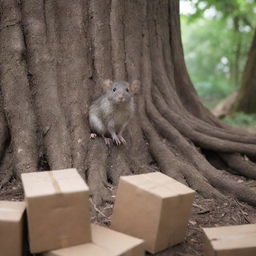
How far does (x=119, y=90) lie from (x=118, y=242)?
2509 mm

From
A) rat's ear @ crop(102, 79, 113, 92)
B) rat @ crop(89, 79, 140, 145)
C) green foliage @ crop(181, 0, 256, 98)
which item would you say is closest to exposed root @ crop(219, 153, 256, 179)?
rat @ crop(89, 79, 140, 145)

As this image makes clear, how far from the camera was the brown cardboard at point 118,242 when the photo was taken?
10.6ft

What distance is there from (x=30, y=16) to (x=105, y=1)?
3.64ft

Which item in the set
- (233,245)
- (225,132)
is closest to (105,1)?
(225,132)

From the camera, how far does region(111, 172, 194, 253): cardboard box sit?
3.54 meters

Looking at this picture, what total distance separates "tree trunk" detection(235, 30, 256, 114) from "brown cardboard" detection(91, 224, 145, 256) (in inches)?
418

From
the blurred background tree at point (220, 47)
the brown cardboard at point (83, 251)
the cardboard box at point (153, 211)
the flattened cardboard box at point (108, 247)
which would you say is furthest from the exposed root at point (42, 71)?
the blurred background tree at point (220, 47)

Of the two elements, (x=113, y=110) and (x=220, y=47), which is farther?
(x=220, y=47)

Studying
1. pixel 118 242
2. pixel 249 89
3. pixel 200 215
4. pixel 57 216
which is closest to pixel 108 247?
pixel 118 242

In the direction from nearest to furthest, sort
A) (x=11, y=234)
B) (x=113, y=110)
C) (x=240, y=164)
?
(x=11, y=234)
(x=113, y=110)
(x=240, y=164)

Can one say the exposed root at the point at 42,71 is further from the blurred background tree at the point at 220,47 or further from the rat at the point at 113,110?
the blurred background tree at the point at 220,47

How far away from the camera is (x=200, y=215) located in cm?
458

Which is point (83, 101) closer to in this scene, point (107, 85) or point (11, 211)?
point (107, 85)

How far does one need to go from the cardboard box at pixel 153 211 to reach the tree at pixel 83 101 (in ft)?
2.73
